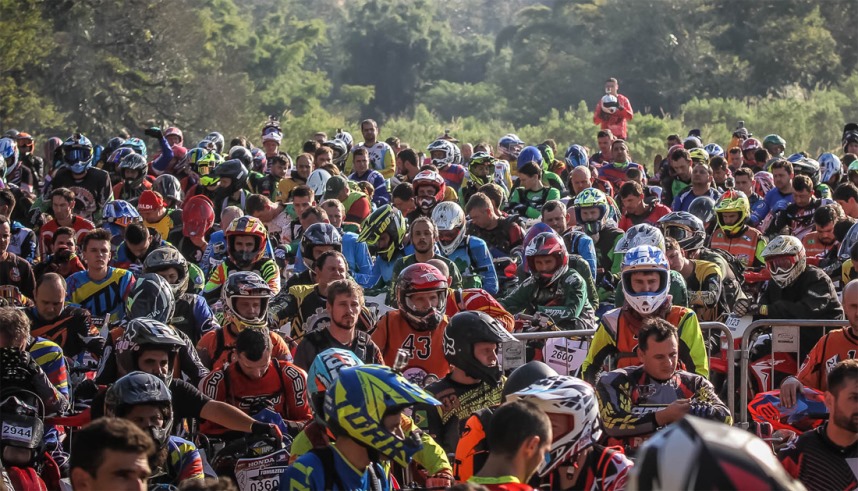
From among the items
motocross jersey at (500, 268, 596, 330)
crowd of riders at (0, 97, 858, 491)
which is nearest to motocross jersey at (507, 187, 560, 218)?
crowd of riders at (0, 97, 858, 491)

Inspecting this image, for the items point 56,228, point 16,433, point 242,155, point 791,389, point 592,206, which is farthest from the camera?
point 242,155

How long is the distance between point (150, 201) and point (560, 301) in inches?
260

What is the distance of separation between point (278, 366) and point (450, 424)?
1185mm

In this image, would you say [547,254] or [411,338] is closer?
[411,338]

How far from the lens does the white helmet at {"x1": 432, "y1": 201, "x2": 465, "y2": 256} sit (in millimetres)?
13555

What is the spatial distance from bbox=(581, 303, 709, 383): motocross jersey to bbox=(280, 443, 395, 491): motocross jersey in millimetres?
3508

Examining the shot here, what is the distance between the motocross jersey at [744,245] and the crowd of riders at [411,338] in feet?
0.06

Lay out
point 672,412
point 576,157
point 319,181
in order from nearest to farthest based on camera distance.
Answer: point 672,412 < point 319,181 < point 576,157

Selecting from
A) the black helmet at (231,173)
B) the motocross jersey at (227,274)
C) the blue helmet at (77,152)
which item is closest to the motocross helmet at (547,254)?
the motocross jersey at (227,274)

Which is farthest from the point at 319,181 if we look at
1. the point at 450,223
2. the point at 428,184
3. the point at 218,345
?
the point at 218,345

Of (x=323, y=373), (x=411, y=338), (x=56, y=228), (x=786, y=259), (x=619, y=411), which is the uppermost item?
(x=323, y=373)

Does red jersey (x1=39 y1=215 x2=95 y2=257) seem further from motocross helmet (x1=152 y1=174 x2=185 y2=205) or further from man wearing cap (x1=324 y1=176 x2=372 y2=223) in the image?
man wearing cap (x1=324 y1=176 x2=372 y2=223)

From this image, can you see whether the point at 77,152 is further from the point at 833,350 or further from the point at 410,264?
the point at 833,350

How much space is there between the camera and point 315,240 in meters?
13.1
